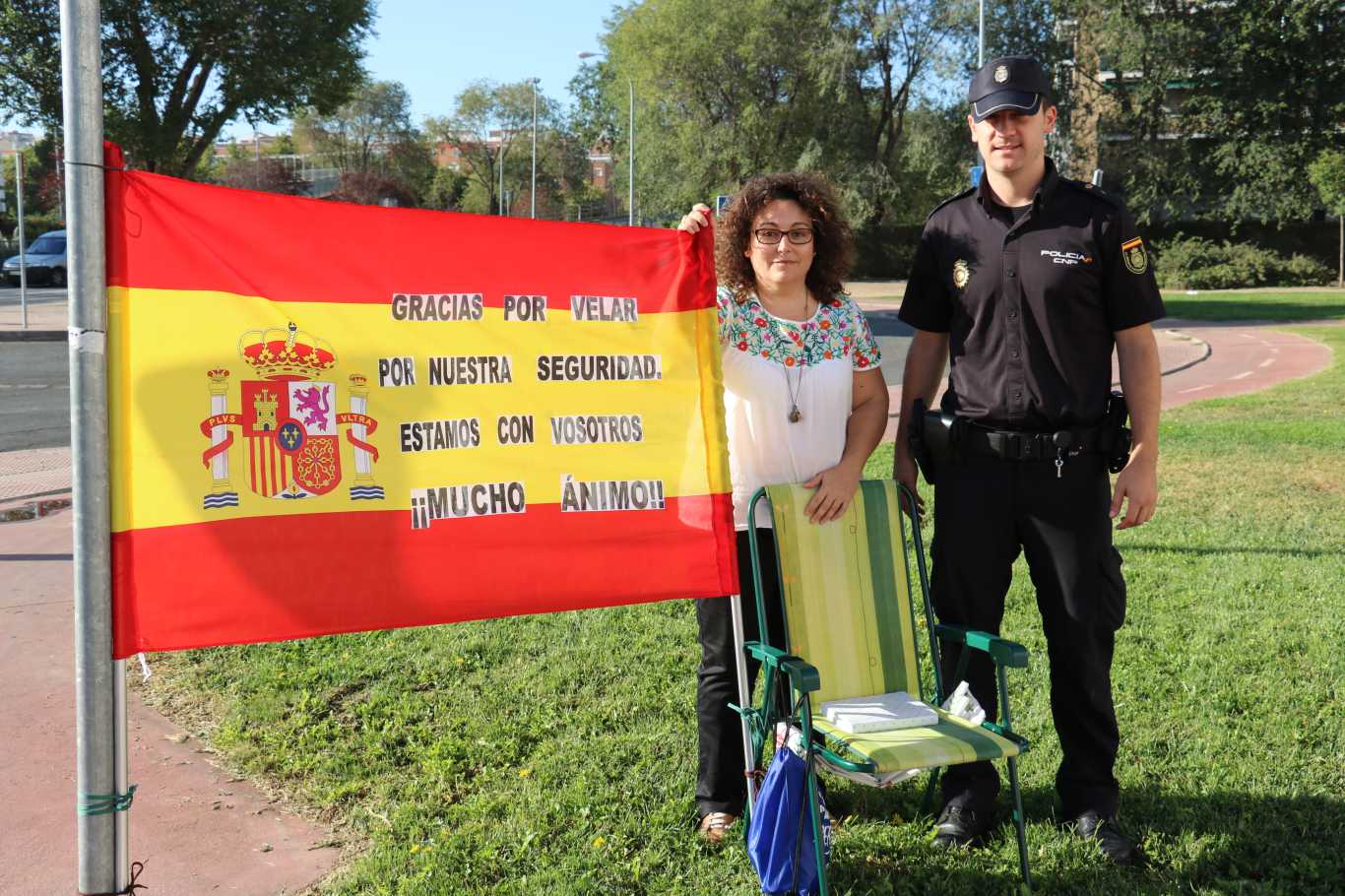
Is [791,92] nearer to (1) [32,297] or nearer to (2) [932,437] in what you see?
(1) [32,297]

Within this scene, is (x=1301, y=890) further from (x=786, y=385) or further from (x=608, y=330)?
(x=608, y=330)

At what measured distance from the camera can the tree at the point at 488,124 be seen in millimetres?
72000

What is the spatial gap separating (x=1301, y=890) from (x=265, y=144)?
11053 centimetres

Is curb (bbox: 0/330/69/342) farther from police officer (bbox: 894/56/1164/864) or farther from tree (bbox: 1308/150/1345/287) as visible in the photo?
tree (bbox: 1308/150/1345/287)

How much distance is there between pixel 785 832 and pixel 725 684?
0.61 meters

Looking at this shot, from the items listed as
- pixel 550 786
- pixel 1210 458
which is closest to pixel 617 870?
pixel 550 786

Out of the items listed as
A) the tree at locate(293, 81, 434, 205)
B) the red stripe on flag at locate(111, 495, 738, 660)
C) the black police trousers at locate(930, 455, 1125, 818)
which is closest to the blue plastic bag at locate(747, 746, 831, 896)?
the red stripe on flag at locate(111, 495, 738, 660)

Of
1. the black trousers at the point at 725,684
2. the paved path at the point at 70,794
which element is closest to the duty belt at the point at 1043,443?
the black trousers at the point at 725,684

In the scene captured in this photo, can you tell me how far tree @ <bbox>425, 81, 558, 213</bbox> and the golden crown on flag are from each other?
225ft

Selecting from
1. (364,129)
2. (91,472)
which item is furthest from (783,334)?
(364,129)

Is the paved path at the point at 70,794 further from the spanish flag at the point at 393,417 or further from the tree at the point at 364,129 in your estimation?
the tree at the point at 364,129

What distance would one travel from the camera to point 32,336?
67.3ft

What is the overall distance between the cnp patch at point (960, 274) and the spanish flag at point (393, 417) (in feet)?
2.53

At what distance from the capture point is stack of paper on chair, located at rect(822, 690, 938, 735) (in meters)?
3.39
